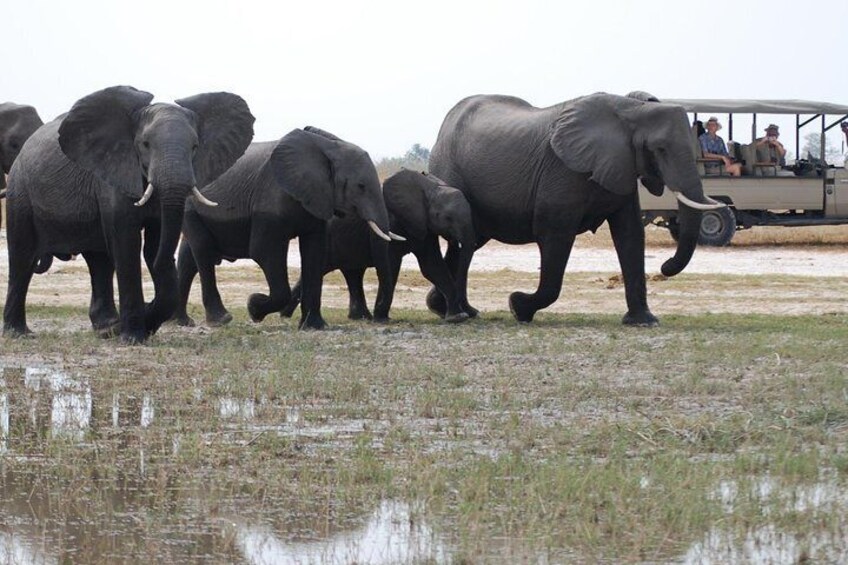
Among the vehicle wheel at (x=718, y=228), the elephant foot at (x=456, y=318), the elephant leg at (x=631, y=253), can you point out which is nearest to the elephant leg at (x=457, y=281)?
the elephant foot at (x=456, y=318)

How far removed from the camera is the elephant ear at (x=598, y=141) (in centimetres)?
1622

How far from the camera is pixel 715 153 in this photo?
29.7m

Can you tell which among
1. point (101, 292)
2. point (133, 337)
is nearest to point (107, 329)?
point (101, 292)

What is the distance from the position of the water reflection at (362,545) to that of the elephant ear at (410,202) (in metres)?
9.57

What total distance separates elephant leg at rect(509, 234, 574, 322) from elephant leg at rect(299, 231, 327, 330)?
1.86m

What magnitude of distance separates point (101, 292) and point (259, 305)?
144 cm

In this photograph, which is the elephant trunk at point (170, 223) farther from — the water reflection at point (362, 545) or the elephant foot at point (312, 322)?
the water reflection at point (362, 545)

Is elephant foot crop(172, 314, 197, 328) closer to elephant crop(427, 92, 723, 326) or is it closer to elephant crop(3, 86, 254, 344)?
elephant crop(3, 86, 254, 344)

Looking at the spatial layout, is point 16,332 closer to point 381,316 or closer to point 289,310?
point 289,310

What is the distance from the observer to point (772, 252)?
2914 centimetres

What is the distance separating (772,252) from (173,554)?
22.8m

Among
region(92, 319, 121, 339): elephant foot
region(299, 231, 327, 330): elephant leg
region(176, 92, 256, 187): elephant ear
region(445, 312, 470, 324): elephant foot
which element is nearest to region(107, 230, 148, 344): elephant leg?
region(92, 319, 121, 339): elephant foot

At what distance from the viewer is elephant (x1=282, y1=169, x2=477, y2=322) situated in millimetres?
17141

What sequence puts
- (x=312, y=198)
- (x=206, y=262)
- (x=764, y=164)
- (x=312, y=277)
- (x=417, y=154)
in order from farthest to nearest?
(x=417, y=154)
(x=764, y=164)
(x=206, y=262)
(x=312, y=277)
(x=312, y=198)
